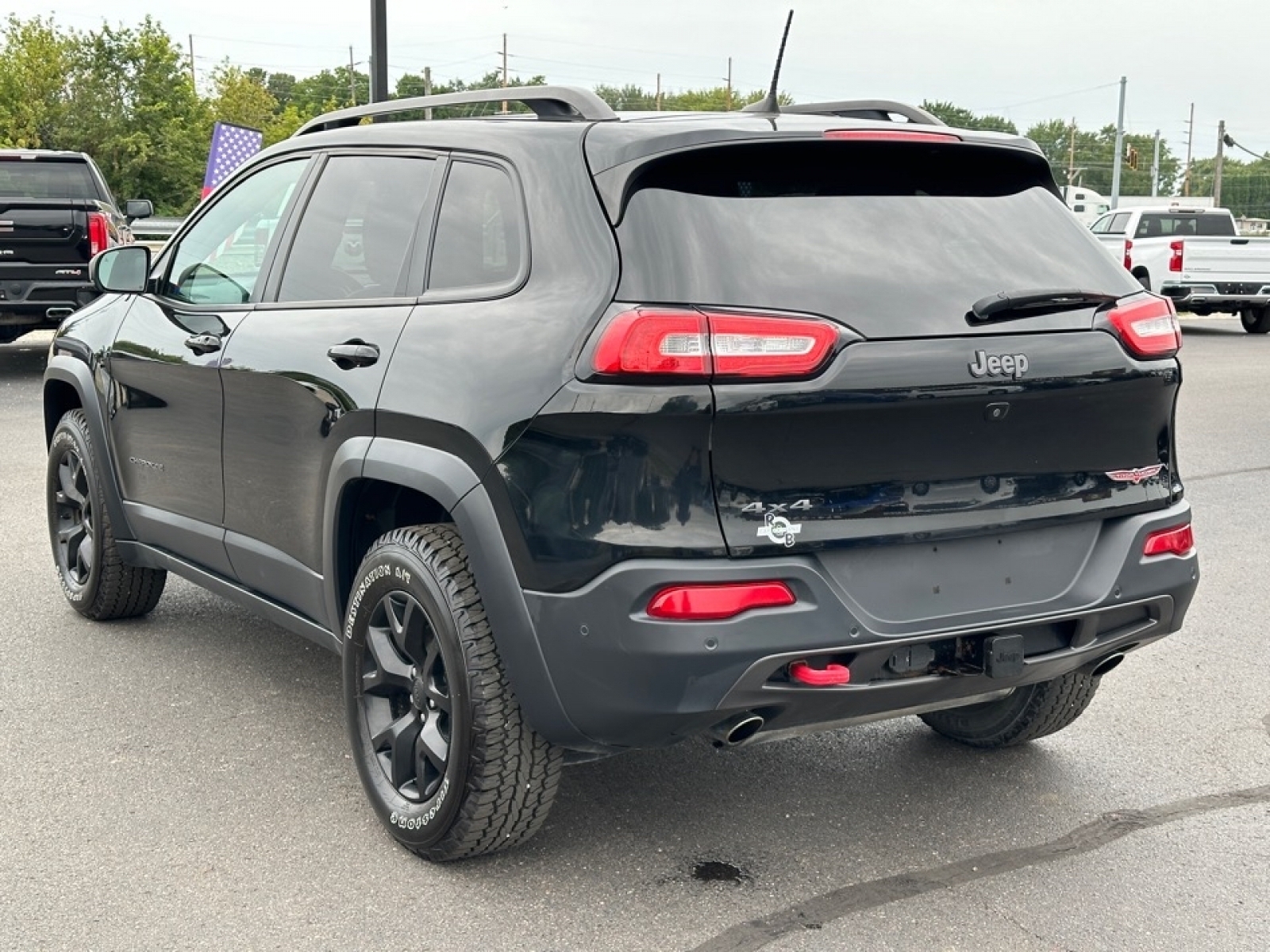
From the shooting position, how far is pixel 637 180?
10.8 ft

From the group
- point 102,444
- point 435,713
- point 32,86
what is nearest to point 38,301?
point 102,444

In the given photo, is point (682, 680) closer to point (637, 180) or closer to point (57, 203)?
point (637, 180)

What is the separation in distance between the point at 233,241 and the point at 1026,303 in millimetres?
2642

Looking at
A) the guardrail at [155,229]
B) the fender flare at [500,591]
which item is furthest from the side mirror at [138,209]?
the guardrail at [155,229]

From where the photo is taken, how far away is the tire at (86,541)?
18.1 ft

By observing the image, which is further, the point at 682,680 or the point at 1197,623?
the point at 1197,623

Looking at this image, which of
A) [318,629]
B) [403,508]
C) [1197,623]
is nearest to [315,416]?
[403,508]

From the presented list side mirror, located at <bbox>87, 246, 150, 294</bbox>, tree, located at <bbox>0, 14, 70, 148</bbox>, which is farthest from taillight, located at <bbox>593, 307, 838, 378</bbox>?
tree, located at <bbox>0, 14, 70, 148</bbox>

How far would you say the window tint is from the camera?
394cm

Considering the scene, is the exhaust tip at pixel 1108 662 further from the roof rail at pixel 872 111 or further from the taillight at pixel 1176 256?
the taillight at pixel 1176 256

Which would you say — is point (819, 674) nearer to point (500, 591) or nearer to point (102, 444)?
point (500, 591)

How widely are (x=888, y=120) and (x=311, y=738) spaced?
2474 millimetres

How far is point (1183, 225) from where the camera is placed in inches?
952

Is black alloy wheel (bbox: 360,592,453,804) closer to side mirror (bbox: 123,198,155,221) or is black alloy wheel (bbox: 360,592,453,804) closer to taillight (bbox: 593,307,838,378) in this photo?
taillight (bbox: 593,307,838,378)
